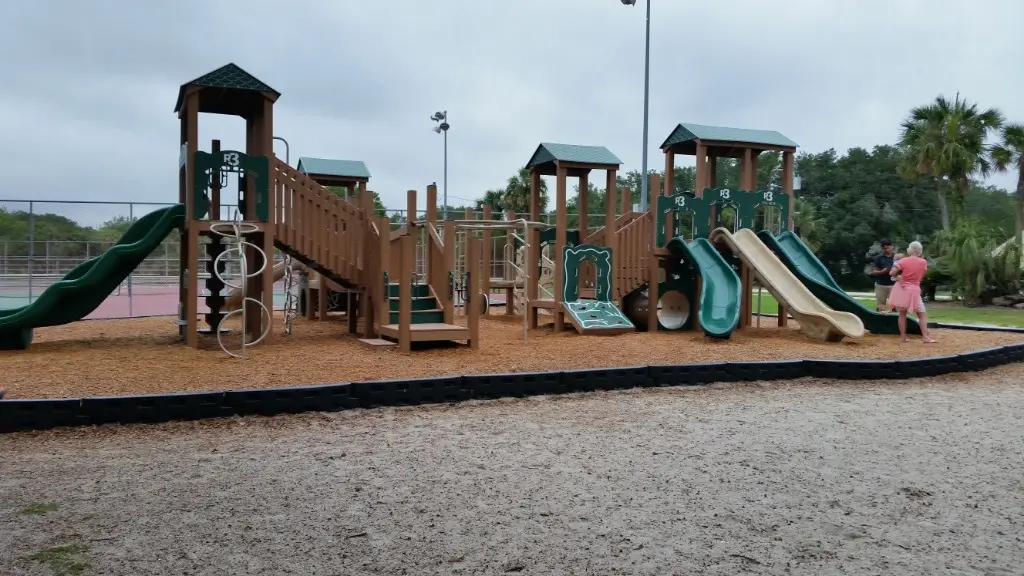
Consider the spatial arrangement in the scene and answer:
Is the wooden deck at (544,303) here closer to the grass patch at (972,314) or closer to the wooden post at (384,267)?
the wooden post at (384,267)

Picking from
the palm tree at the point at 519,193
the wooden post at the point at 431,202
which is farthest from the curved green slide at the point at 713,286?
the palm tree at the point at 519,193

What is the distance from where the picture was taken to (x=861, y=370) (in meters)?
9.05

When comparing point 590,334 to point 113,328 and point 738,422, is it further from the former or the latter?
point 113,328

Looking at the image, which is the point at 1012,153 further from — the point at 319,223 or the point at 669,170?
the point at 319,223

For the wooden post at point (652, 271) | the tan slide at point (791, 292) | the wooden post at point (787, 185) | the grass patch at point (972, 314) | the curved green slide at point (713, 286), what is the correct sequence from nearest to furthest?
the tan slide at point (791, 292) → the curved green slide at point (713, 286) → the wooden post at point (652, 271) → the wooden post at point (787, 185) → the grass patch at point (972, 314)

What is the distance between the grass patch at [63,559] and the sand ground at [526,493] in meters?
0.02

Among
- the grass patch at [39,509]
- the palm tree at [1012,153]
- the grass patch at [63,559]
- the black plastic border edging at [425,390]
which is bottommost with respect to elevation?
the grass patch at [63,559]

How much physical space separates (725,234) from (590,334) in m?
2.94

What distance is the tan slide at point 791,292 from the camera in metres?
11.7

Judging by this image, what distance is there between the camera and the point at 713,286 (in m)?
12.6

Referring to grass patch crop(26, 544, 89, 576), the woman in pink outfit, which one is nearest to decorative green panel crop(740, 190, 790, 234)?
the woman in pink outfit

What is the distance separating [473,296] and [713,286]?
4.45 metres

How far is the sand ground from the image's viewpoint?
3.52m

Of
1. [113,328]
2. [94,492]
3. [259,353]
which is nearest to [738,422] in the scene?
[94,492]
